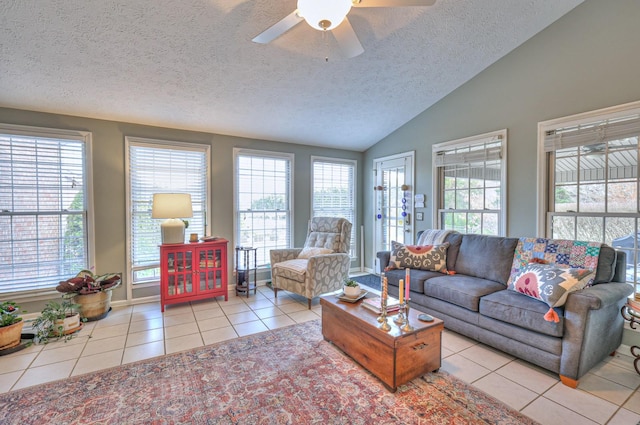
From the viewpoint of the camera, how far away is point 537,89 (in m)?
3.08

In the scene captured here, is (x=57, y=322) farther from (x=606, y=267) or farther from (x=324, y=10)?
(x=606, y=267)

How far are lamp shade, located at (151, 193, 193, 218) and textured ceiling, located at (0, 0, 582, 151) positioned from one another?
3.42 ft

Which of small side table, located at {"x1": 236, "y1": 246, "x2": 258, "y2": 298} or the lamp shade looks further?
small side table, located at {"x1": 236, "y1": 246, "x2": 258, "y2": 298}

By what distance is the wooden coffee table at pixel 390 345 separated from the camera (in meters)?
1.97

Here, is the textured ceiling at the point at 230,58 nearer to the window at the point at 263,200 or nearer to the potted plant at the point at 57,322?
the window at the point at 263,200

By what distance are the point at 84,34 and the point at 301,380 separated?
10.5ft

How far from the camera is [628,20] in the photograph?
249cm

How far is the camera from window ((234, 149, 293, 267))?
4430 millimetres

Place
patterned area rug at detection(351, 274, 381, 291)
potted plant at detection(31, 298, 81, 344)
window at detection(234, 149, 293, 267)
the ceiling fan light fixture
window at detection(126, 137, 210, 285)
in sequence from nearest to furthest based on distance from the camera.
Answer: the ceiling fan light fixture, potted plant at detection(31, 298, 81, 344), window at detection(126, 137, 210, 285), window at detection(234, 149, 293, 267), patterned area rug at detection(351, 274, 381, 291)

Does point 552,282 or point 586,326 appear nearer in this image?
point 586,326

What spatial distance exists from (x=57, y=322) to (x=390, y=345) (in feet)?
10.4

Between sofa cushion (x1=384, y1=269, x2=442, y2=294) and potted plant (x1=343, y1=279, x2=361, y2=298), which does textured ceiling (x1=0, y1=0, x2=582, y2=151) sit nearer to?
potted plant (x1=343, y1=279, x2=361, y2=298)

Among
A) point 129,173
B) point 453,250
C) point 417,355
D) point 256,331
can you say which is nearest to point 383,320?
point 417,355

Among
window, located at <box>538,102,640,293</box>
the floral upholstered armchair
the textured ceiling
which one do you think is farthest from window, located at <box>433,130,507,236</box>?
the floral upholstered armchair
